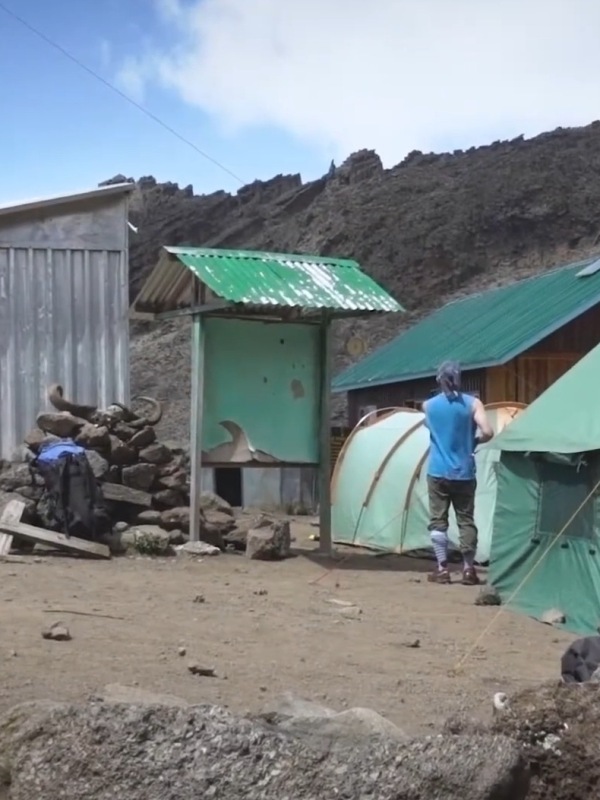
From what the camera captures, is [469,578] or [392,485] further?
[392,485]

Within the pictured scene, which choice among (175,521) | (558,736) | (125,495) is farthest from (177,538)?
(558,736)

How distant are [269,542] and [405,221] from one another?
40.3 meters

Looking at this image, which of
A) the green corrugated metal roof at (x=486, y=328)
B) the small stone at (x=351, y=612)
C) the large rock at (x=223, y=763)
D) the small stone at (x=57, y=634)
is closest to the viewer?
the large rock at (x=223, y=763)

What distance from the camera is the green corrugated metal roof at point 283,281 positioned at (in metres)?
11.2

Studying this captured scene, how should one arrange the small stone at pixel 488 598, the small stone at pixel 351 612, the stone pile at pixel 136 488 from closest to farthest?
the small stone at pixel 351 612, the small stone at pixel 488 598, the stone pile at pixel 136 488

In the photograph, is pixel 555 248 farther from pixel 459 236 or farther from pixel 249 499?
pixel 249 499

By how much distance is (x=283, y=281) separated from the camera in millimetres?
11672

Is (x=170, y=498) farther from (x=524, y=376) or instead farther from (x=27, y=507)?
(x=524, y=376)

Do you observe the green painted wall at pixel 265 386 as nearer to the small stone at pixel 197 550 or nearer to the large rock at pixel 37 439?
the small stone at pixel 197 550

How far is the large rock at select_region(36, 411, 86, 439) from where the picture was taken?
1196 cm

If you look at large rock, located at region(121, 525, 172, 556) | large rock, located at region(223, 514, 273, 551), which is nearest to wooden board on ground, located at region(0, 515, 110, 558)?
large rock, located at region(121, 525, 172, 556)

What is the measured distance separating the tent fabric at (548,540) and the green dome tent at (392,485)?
9.16 feet

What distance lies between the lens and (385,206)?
51719 millimetres

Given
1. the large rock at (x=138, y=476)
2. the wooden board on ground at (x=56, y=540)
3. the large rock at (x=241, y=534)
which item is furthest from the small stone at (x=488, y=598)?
the large rock at (x=138, y=476)
